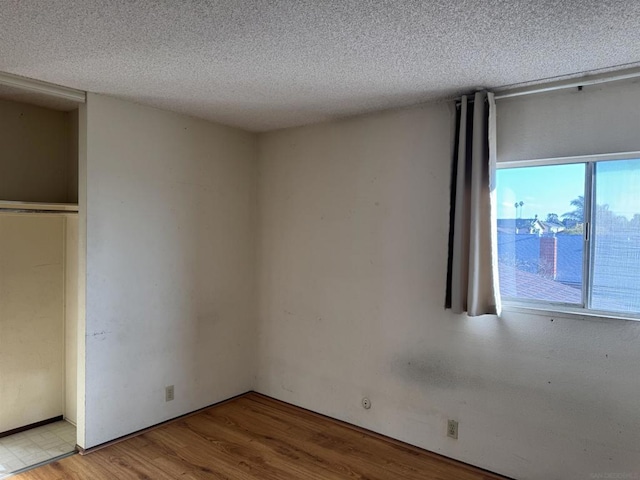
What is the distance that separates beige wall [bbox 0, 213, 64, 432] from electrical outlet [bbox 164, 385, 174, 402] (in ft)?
2.83

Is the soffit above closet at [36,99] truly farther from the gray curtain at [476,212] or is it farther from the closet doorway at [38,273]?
the gray curtain at [476,212]

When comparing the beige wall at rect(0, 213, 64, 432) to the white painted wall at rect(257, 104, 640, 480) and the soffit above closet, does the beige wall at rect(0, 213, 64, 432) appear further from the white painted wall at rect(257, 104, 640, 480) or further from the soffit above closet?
the white painted wall at rect(257, 104, 640, 480)

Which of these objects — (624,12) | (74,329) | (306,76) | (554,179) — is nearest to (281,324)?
(74,329)

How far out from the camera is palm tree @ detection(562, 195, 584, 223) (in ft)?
8.68

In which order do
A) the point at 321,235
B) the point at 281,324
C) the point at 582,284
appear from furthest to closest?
A: the point at 281,324 → the point at 321,235 → the point at 582,284

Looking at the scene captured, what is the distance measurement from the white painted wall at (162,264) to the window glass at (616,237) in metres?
2.80

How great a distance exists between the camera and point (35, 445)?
3178 mm

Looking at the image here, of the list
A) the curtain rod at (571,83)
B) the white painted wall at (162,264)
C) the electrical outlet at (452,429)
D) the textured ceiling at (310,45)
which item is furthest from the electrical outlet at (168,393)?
the curtain rod at (571,83)

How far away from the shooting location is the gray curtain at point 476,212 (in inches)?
110

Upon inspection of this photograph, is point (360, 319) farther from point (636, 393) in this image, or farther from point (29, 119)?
point (29, 119)

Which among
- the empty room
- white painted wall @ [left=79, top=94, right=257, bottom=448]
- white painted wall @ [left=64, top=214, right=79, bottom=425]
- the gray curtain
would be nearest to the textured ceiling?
the empty room

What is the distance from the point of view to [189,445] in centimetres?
319

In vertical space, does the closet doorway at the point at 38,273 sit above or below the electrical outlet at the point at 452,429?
above

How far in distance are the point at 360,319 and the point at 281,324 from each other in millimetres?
→ 869
